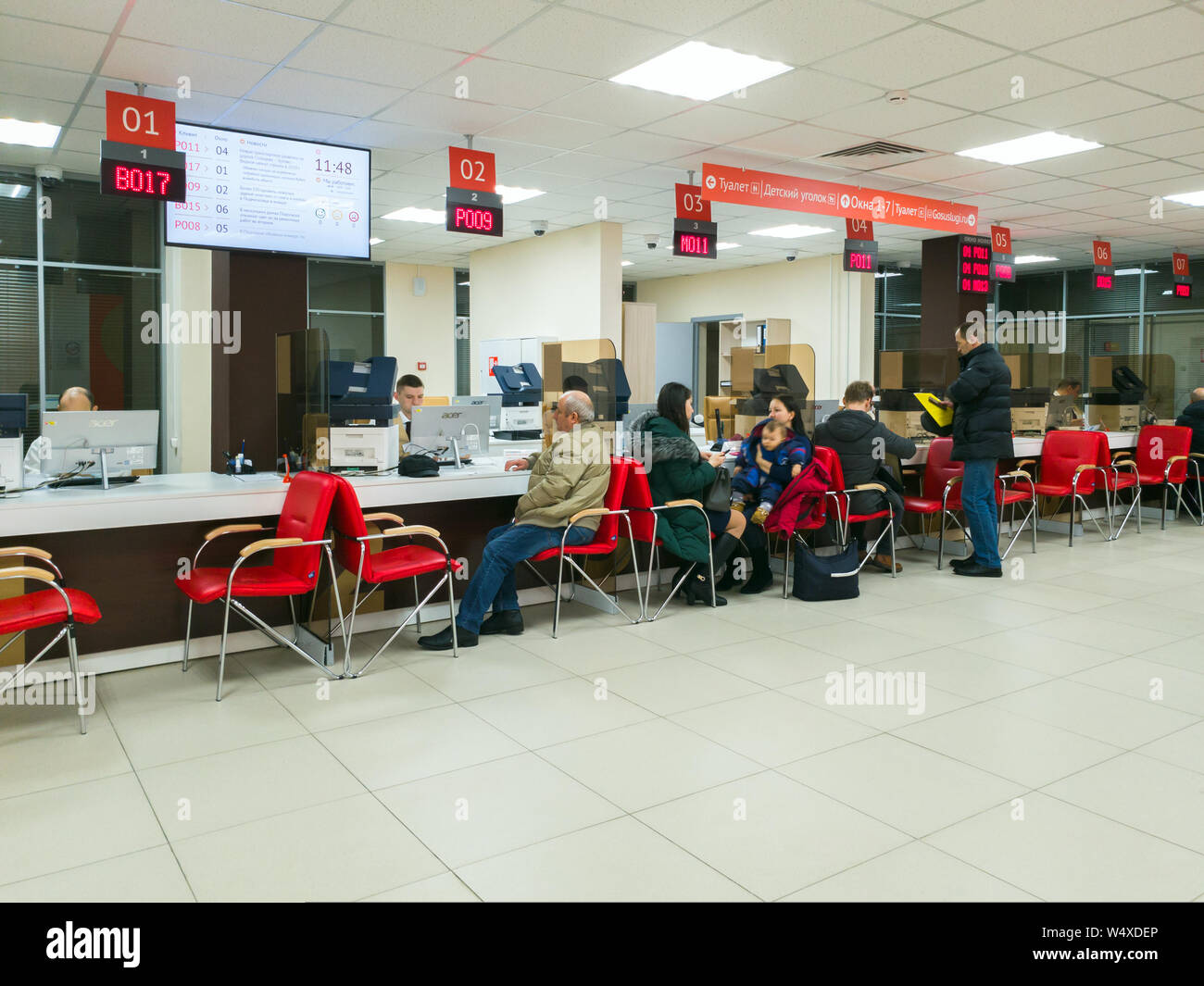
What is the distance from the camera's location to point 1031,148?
22.0 feet

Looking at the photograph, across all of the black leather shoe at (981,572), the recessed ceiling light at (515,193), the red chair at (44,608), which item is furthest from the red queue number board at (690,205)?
the red chair at (44,608)

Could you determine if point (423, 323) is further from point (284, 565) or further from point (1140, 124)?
point (284, 565)

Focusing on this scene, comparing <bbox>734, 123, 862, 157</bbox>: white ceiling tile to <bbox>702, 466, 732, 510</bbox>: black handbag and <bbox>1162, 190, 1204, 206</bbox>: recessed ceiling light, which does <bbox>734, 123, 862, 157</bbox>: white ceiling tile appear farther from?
<bbox>1162, 190, 1204, 206</bbox>: recessed ceiling light

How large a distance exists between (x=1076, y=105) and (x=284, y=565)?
17.2 ft

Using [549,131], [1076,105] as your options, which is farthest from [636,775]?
[1076,105]

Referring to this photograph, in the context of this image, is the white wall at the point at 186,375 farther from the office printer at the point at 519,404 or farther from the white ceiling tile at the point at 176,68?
the white ceiling tile at the point at 176,68

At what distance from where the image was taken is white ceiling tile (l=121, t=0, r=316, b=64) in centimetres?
417

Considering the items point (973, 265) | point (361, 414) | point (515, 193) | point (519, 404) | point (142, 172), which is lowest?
point (361, 414)

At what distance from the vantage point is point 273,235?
5.79 m

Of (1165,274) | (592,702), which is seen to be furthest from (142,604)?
(1165,274)

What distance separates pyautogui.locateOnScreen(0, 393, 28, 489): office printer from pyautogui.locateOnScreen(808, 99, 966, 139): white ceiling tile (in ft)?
15.5

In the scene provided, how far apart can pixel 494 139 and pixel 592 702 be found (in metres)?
4.39

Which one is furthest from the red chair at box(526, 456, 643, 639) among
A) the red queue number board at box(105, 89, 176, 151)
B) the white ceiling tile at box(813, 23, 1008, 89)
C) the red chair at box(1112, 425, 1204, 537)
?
the red chair at box(1112, 425, 1204, 537)

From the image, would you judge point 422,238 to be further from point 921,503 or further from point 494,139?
point 921,503
